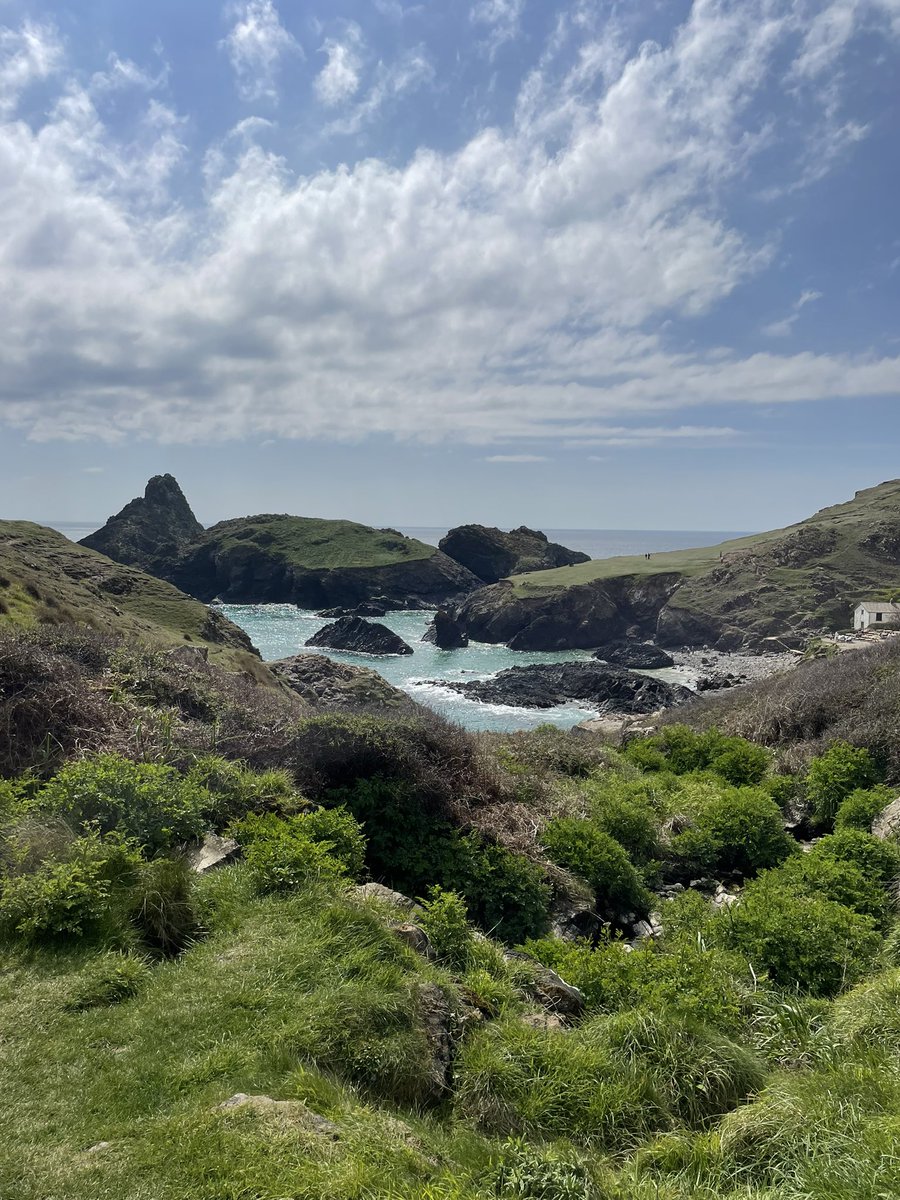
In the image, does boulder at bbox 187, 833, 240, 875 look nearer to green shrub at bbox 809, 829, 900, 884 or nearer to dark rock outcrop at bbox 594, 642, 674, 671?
green shrub at bbox 809, 829, 900, 884

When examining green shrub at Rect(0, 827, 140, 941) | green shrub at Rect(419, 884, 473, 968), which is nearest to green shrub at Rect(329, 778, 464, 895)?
green shrub at Rect(419, 884, 473, 968)

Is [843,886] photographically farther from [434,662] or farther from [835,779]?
[434,662]

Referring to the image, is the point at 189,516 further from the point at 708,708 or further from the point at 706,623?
the point at 708,708

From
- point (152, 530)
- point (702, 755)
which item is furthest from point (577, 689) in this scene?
point (152, 530)

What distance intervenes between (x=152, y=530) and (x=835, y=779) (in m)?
173

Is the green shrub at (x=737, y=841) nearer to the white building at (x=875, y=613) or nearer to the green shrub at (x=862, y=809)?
the green shrub at (x=862, y=809)

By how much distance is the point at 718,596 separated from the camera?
8956cm

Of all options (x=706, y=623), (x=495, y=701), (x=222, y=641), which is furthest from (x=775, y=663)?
(x=222, y=641)

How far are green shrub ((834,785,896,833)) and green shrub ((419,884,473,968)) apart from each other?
7.09 metres

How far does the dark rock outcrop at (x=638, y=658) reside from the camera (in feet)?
236

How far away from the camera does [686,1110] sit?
14.7 ft

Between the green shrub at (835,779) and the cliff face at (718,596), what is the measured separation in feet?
A: 230

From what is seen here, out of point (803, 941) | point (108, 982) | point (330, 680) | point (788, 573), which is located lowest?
point (330, 680)

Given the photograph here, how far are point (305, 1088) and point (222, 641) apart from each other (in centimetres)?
5422
